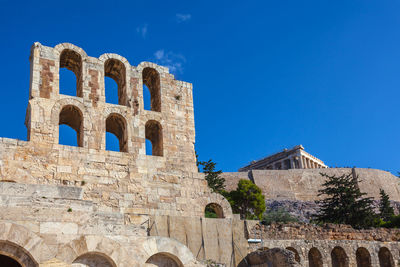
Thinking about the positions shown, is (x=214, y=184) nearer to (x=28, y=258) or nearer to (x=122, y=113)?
(x=122, y=113)

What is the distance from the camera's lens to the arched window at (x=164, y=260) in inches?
412

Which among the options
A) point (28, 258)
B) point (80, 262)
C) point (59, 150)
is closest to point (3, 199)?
point (28, 258)

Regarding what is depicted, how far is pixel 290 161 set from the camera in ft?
233

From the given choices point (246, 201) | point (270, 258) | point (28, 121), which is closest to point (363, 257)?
point (270, 258)

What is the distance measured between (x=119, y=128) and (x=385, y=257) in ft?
50.1

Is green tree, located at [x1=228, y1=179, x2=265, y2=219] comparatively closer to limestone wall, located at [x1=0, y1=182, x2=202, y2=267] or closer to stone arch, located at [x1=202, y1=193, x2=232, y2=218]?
stone arch, located at [x1=202, y1=193, x2=232, y2=218]

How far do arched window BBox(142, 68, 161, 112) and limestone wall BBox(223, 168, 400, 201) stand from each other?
3574 centimetres

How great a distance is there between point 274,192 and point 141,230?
47.6 metres

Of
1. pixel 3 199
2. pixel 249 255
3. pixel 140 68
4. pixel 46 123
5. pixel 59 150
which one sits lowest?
pixel 249 255

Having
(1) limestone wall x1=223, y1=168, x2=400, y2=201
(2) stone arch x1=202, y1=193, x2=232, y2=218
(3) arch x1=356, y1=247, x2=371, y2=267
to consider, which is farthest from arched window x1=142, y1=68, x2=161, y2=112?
(1) limestone wall x1=223, y1=168, x2=400, y2=201

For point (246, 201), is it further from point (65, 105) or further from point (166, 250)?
point (166, 250)

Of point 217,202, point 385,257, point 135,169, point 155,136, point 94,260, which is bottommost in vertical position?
point 385,257

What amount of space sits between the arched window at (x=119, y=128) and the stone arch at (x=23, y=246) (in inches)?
310

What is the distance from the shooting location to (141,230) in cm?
1034
